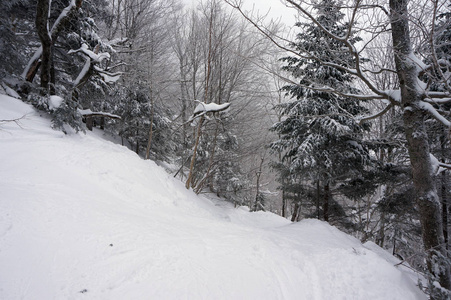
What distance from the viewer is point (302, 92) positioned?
21.1 ft

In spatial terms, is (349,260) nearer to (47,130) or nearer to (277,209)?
(47,130)

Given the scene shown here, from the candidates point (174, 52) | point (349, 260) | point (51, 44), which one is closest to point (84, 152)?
point (51, 44)

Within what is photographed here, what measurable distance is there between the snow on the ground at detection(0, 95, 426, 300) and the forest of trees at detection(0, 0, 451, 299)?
3.35 ft

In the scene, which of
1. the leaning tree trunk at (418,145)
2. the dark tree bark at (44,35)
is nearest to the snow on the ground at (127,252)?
the leaning tree trunk at (418,145)

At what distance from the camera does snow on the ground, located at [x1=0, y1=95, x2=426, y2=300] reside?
1881mm

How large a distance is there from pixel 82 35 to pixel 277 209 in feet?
83.5

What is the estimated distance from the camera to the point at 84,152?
476 centimetres

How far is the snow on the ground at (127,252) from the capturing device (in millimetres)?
1881

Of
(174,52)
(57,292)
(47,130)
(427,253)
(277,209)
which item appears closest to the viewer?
(57,292)

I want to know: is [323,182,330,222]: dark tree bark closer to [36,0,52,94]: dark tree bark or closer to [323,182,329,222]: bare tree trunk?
[323,182,329,222]: bare tree trunk

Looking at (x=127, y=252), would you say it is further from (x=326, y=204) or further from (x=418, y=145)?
(x=326, y=204)

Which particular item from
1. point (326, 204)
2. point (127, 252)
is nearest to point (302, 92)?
point (326, 204)

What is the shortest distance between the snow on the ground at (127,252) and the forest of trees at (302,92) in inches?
40.2

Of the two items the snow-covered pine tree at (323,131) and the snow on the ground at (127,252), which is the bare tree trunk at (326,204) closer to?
the snow-covered pine tree at (323,131)
